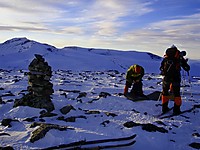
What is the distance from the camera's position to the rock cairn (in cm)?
1033

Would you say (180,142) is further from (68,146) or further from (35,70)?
(35,70)

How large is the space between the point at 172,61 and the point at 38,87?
4981 mm

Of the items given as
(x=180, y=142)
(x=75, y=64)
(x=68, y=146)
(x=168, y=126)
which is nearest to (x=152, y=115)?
(x=168, y=126)

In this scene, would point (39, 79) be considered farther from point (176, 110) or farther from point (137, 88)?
point (176, 110)

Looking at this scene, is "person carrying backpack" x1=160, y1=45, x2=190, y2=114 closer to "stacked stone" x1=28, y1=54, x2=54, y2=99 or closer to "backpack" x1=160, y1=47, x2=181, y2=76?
"backpack" x1=160, y1=47, x2=181, y2=76

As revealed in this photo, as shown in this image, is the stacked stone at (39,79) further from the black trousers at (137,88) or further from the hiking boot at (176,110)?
the hiking boot at (176,110)

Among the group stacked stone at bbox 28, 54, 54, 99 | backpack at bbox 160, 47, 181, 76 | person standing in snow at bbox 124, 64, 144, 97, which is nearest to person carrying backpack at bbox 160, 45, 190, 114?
backpack at bbox 160, 47, 181, 76

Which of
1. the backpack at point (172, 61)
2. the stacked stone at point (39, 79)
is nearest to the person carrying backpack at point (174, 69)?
the backpack at point (172, 61)

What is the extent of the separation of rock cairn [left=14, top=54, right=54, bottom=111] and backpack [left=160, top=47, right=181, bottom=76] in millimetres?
4215

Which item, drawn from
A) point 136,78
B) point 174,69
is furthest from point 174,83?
point 136,78

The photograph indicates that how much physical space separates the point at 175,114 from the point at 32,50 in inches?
3014

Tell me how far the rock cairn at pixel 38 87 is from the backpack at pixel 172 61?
4.21 meters

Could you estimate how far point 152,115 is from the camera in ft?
31.1

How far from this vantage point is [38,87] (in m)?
10.7
